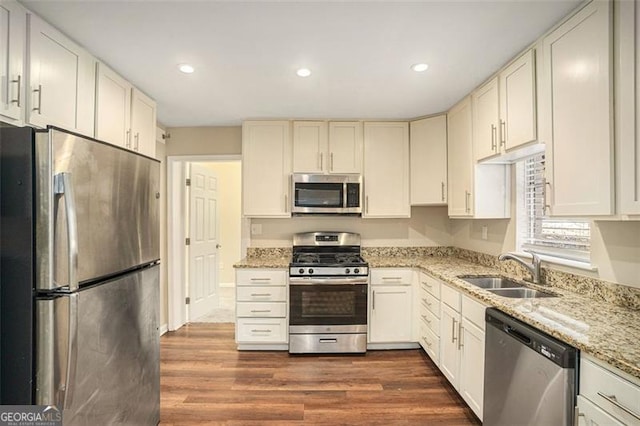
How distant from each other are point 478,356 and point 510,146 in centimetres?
139

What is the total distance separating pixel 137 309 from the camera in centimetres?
171

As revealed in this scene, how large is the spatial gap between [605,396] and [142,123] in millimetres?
3205

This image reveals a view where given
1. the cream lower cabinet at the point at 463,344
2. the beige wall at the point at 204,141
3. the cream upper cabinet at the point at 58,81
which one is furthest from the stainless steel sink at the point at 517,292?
the beige wall at the point at 204,141

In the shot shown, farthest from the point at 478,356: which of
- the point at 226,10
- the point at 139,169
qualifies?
the point at 226,10

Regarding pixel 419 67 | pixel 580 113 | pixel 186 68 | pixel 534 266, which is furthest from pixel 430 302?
pixel 186 68

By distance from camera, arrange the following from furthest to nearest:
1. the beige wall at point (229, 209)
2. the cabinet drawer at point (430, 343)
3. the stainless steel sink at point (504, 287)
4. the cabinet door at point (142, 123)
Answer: the beige wall at point (229, 209) → the cabinet drawer at point (430, 343) → the cabinet door at point (142, 123) → the stainless steel sink at point (504, 287)

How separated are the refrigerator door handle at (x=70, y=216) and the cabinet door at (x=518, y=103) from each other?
2.39m

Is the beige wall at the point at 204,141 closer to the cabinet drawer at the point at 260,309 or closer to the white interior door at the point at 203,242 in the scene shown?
the white interior door at the point at 203,242

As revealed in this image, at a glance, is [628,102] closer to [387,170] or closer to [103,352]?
[387,170]

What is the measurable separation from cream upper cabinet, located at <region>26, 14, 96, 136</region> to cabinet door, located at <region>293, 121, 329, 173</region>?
1.80 meters

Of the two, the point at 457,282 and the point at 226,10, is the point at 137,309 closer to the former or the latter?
the point at 226,10

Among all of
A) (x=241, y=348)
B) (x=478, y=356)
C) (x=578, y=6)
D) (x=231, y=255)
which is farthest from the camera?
(x=231, y=255)

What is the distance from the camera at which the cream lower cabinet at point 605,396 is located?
1008 mm

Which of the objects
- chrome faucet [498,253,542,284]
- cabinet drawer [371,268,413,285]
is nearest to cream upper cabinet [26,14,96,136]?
cabinet drawer [371,268,413,285]
